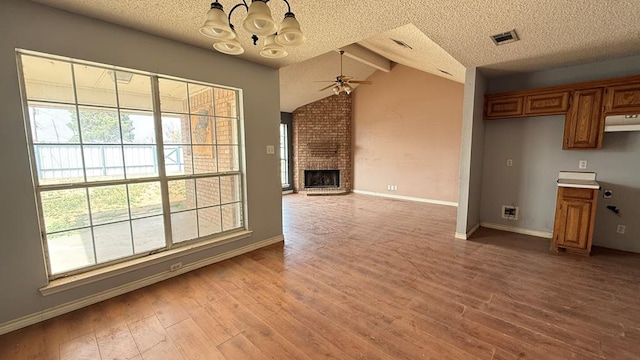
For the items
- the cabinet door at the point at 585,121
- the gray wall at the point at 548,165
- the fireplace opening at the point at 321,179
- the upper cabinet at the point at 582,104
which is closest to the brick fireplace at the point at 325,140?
the fireplace opening at the point at 321,179

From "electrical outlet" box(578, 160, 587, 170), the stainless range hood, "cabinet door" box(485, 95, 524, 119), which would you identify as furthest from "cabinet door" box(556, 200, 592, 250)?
"cabinet door" box(485, 95, 524, 119)

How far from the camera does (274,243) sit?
3713 millimetres

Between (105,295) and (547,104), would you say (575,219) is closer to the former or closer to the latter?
(547,104)

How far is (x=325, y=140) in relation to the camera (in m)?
7.85

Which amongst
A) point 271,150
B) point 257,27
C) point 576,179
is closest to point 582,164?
point 576,179

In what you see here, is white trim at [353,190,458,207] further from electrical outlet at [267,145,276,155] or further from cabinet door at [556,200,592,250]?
electrical outlet at [267,145,276,155]

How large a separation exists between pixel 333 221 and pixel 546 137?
137 inches

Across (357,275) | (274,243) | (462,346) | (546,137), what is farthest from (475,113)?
(274,243)

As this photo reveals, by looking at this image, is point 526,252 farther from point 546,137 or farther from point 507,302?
point 546,137

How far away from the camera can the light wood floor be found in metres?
1.77

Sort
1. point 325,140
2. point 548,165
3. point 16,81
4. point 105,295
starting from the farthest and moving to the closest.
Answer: point 325,140, point 548,165, point 105,295, point 16,81

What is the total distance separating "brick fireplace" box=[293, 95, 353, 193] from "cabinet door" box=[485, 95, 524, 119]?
4.22 meters

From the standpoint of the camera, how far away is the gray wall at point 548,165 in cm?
328

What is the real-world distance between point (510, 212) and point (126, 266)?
16.8ft
